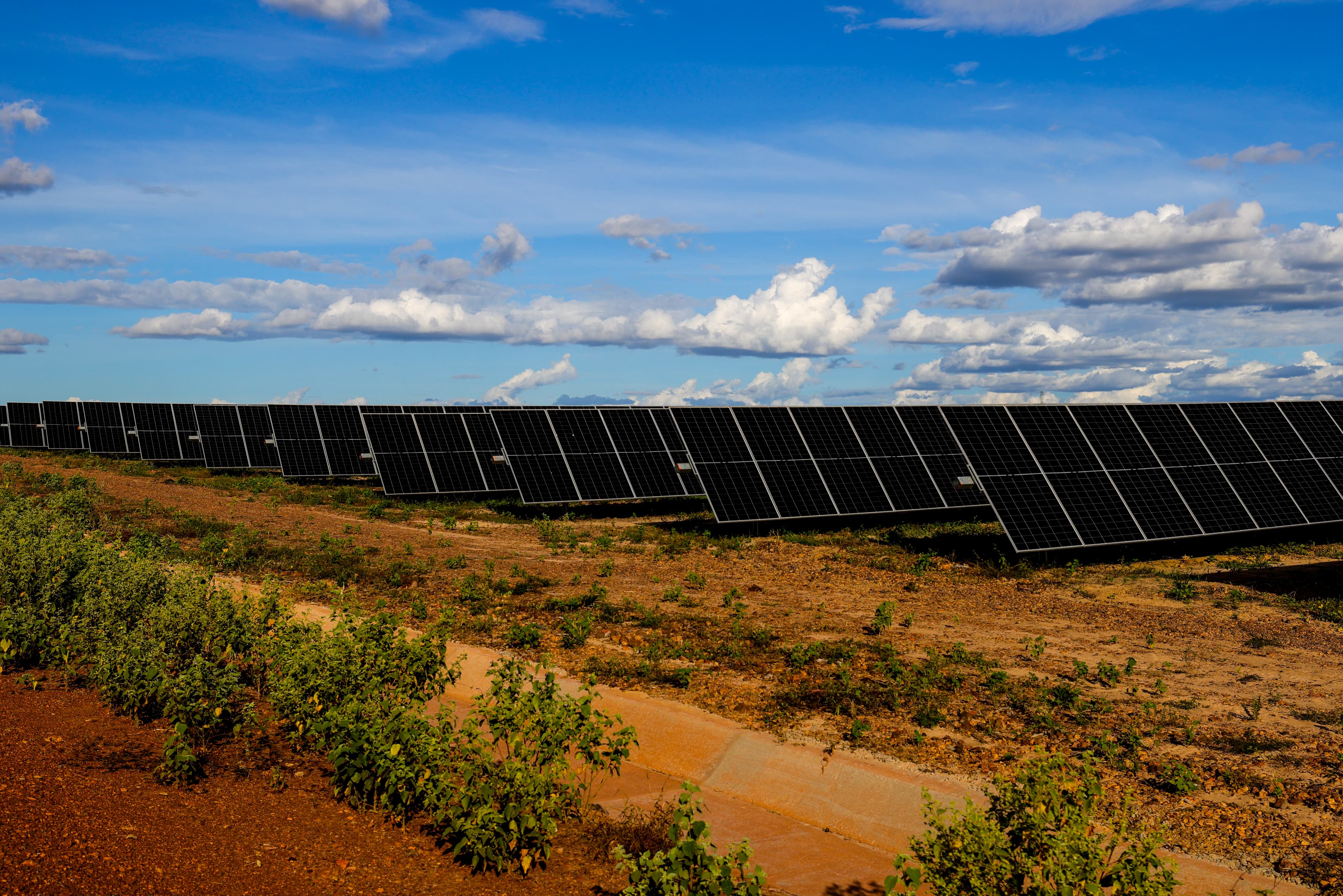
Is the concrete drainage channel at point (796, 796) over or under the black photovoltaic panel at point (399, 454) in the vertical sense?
under

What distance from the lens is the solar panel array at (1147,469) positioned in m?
18.7

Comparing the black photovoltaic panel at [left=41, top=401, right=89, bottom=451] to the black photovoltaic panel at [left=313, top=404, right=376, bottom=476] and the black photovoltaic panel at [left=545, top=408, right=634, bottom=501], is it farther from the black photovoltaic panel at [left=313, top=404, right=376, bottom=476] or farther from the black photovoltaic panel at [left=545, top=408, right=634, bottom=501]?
the black photovoltaic panel at [left=545, top=408, right=634, bottom=501]

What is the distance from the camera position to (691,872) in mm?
5164

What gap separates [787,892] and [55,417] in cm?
6464

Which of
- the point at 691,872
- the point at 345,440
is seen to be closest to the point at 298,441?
the point at 345,440

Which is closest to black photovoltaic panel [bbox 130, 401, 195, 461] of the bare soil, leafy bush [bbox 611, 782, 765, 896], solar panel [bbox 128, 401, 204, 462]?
solar panel [bbox 128, 401, 204, 462]

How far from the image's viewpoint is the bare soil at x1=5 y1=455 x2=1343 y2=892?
8.06 meters

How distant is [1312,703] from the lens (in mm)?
10039

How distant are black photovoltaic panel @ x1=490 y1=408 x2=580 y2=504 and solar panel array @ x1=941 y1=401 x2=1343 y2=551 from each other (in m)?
12.0

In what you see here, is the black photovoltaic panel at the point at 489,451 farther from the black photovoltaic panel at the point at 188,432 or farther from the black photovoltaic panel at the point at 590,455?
the black photovoltaic panel at the point at 188,432

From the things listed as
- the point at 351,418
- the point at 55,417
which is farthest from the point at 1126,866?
the point at 55,417

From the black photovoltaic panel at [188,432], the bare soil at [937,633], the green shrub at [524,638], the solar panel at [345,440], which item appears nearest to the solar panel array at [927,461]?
the bare soil at [937,633]

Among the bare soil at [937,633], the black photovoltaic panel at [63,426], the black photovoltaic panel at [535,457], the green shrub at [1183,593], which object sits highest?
the black photovoltaic panel at [63,426]

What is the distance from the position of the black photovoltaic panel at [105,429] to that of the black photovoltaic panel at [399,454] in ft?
88.2
